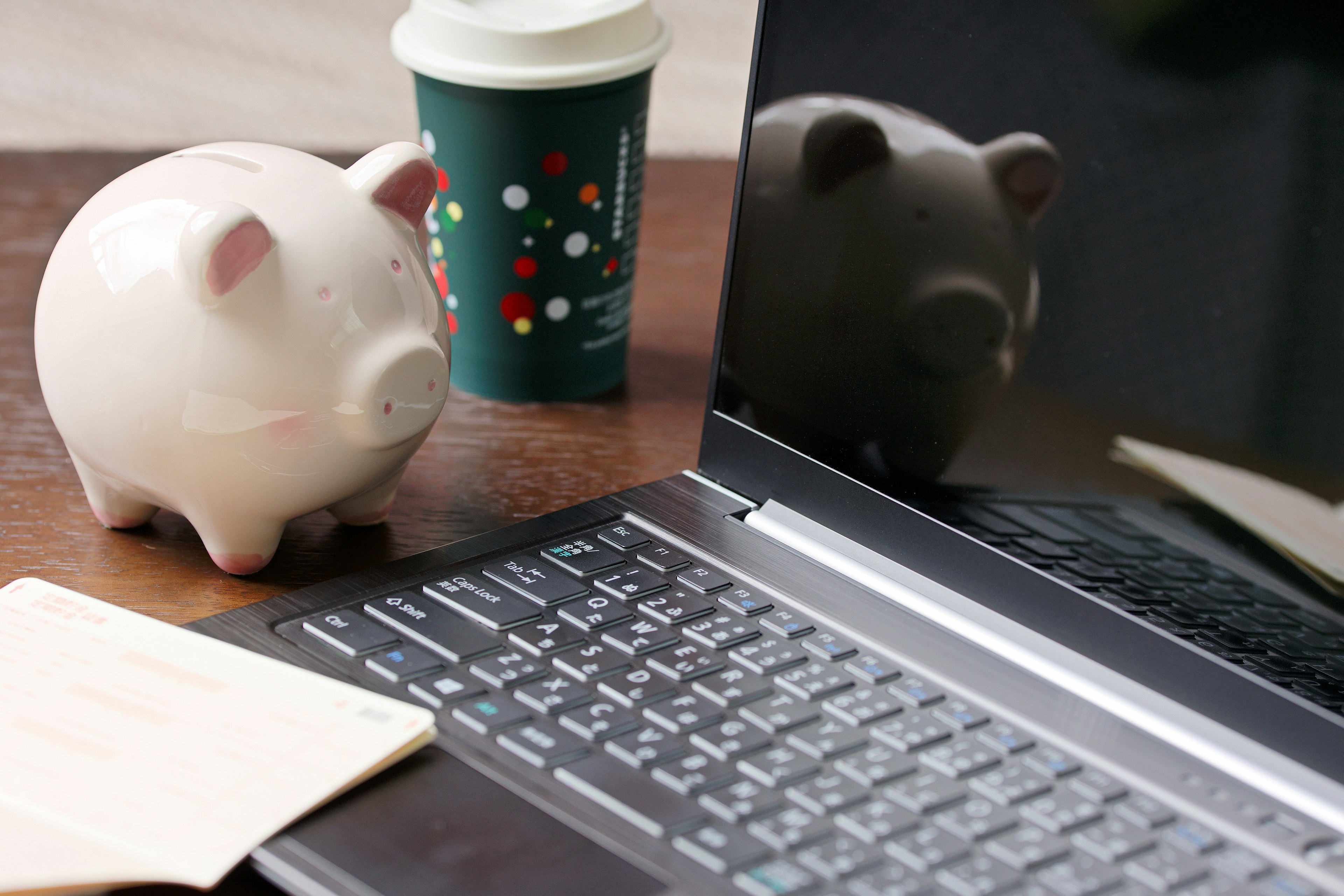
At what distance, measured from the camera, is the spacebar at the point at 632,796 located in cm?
38

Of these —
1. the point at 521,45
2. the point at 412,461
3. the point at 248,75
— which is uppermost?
the point at 521,45

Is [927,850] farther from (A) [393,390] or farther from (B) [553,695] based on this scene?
(A) [393,390]

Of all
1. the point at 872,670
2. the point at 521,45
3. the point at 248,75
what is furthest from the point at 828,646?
the point at 248,75

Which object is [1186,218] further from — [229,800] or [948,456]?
[229,800]

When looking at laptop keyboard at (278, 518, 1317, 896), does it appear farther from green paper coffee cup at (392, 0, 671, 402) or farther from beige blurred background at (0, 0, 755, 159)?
beige blurred background at (0, 0, 755, 159)

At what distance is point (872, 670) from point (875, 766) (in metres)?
0.06

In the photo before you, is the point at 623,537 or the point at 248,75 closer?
the point at 623,537

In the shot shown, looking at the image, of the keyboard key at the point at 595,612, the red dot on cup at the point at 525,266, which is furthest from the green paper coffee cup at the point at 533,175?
the keyboard key at the point at 595,612

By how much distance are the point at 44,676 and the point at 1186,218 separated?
414mm

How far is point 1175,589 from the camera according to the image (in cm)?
44

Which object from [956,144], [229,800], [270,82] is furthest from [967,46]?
[270,82]

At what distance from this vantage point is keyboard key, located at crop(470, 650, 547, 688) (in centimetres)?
44

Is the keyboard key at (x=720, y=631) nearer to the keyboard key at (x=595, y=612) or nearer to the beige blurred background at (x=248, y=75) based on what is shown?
the keyboard key at (x=595, y=612)

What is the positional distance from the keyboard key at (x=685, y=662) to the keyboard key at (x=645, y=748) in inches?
1.2
